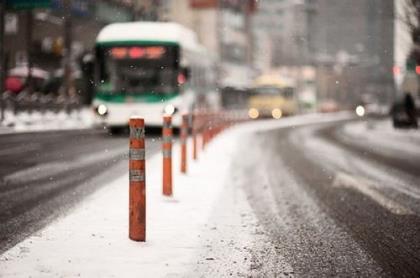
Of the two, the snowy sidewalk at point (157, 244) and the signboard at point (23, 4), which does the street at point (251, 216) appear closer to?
the snowy sidewalk at point (157, 244)

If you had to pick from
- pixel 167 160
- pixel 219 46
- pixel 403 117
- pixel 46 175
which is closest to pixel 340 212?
pixel 167 160

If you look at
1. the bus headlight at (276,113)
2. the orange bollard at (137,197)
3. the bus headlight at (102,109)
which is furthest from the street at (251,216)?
the bus headlight at (276,113)

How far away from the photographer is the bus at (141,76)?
25.0 metres

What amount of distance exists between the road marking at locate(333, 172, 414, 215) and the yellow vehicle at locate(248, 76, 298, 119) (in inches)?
1808

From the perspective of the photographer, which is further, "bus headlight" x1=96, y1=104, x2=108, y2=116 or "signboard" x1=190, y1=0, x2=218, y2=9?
"signboard" x1=190, y1=0, x2=218, y2=9

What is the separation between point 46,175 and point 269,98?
1887 inches

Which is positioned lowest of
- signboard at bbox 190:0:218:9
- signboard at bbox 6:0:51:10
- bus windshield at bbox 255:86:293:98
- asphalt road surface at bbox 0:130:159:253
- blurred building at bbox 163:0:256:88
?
asphalt road surface at bbox 0:130:159:253

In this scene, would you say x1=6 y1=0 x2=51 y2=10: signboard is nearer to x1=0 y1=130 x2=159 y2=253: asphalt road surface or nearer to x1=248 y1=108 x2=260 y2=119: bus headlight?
x1=0 y1=130 x2=159 y2=253: asphalt road surface

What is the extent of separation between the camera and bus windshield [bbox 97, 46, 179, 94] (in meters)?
25.1

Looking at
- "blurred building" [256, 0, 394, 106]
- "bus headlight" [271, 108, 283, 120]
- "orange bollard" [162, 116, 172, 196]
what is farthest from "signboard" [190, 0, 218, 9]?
"orange bollard" [162, 116, 172, 196]

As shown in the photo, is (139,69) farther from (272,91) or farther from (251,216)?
(272,91)

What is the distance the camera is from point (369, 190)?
1098 centimetres

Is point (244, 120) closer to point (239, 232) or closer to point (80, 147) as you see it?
point (80, 147)

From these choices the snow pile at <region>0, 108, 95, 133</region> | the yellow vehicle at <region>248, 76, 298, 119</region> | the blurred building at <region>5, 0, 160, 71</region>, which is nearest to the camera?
the snow pile at <region>0, 108, 95, 133</region>
